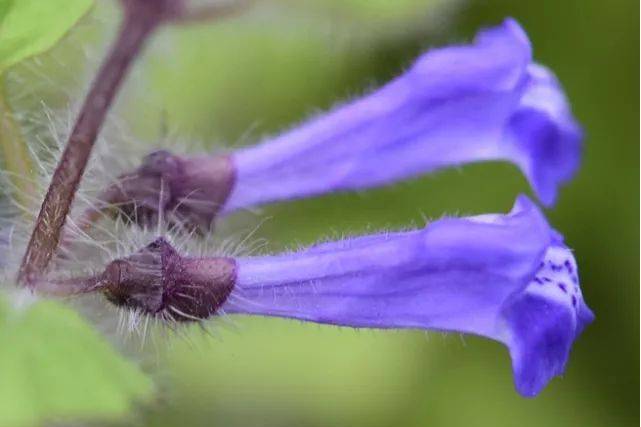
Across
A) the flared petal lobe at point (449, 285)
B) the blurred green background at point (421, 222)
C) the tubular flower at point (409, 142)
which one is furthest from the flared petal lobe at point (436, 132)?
the blurred green background at point (421, 222)

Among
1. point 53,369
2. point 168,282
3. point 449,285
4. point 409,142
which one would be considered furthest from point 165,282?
point 409,142

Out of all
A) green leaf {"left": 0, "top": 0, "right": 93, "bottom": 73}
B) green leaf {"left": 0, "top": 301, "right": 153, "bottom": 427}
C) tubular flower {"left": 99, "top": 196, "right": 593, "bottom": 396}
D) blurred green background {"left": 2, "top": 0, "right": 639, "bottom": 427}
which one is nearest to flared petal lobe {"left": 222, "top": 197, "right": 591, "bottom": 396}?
tubular flower {"left": 99, "top": 196, "right": 593, "bottom": 396}

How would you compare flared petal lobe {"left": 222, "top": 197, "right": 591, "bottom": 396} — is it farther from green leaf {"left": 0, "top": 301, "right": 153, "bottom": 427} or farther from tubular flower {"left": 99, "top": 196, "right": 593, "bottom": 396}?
green leaf {"left": 0, "top": 301, "right": 153, "bottom": 427}

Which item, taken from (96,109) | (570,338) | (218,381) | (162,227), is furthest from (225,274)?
(218,381)

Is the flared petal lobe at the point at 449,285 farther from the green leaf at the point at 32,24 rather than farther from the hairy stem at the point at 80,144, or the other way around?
the green leaf at the point at 32,24

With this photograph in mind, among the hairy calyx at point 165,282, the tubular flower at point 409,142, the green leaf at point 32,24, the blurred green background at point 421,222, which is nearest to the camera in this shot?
the green leaf at point 32,24

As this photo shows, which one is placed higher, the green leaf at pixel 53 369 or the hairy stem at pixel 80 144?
the hairy stem at pixel 80 144
